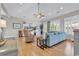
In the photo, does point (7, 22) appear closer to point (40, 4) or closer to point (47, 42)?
point (40, 4)

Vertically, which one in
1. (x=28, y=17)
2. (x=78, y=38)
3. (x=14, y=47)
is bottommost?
(x=14, y=47)

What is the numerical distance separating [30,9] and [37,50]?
88 cm

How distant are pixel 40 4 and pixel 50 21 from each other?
42 centimetres

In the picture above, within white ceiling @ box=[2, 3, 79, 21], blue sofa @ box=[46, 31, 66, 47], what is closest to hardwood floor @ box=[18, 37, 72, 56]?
blue sofa @ box=[46, 31, 66, 47]

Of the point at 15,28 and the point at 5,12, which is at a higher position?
the point at 5,12

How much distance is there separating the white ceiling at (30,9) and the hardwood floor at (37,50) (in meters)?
0.52

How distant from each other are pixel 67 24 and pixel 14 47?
1.22 m

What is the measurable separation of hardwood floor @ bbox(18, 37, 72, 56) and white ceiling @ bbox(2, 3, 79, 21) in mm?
518

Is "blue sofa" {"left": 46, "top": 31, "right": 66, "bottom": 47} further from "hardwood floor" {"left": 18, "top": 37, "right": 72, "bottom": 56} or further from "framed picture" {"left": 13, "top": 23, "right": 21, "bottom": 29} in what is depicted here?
"framed picture" {"left": 13, "top": 23, "right": 21, "bottom": 29}

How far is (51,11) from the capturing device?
2.39 metres

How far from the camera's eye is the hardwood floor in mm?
2368

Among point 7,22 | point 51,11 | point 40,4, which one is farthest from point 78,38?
point 7,22

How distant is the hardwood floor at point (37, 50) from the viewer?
2.37m

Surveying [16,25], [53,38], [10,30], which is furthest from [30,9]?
[53,38]
